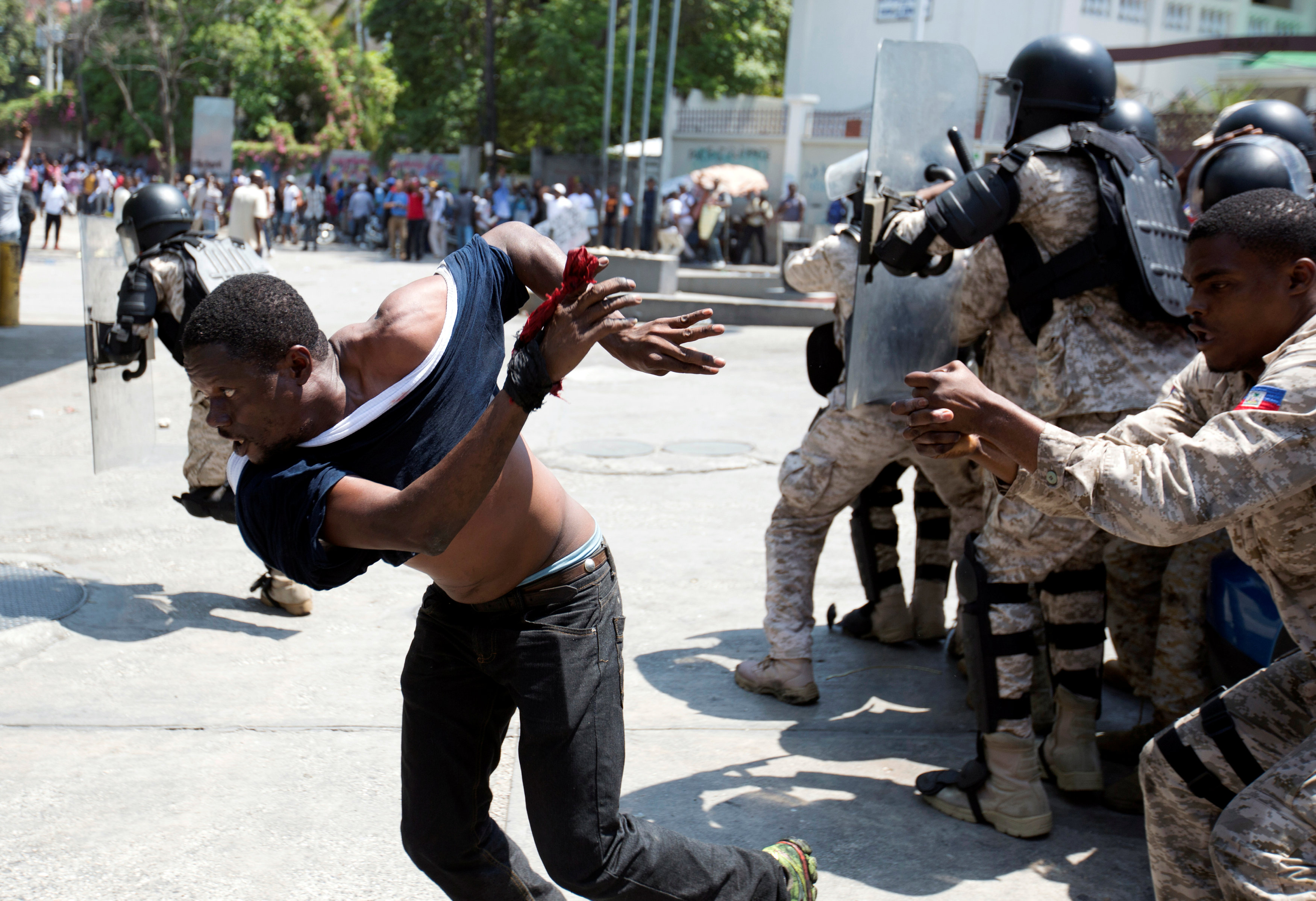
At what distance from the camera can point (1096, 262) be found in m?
3.33

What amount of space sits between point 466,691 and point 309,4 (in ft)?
154

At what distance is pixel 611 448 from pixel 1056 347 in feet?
15.2

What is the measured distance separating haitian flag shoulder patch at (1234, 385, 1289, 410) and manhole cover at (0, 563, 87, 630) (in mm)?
4334

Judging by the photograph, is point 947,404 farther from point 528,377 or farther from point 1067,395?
point 1067,395

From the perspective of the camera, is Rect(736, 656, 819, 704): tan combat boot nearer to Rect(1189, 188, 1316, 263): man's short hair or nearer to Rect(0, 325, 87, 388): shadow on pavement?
Rect(1189, 188, 1316, 263): man's short hair

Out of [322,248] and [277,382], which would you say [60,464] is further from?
[322,248]

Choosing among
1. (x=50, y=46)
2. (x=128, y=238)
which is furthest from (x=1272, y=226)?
(x=50, y=46)

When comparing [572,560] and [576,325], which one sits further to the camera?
[572,560]

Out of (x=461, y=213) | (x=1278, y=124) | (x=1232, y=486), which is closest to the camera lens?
(x=1232, y=486)

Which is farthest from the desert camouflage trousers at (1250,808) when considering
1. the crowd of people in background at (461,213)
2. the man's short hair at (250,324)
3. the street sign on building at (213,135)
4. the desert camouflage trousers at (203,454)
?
the street sign on building at (213,135)

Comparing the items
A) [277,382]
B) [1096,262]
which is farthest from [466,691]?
[1096,262]

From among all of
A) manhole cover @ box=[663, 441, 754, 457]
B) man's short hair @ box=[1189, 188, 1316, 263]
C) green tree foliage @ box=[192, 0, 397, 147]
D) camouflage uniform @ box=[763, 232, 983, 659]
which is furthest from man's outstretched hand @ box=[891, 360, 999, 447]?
green tree foliage @ box=[192, 0, 397, 147]

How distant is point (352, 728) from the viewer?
149 inches

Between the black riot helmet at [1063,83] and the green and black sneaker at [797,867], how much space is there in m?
2.33
